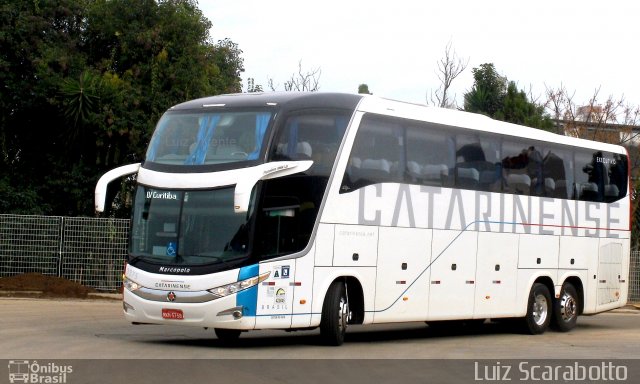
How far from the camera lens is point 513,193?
21.9 metres

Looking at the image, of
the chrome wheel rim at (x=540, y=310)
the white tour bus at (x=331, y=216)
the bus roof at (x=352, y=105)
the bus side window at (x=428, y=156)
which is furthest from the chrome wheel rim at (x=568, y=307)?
the bus side window at (x=428, y=156)

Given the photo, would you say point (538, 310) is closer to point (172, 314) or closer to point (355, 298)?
point (355, 298)

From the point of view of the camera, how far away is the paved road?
1582 centimetres

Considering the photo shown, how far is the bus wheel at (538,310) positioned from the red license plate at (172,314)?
28.9 feet

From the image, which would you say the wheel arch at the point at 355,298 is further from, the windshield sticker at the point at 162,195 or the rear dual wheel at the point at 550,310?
the rear dual wheel at the point at 550,310

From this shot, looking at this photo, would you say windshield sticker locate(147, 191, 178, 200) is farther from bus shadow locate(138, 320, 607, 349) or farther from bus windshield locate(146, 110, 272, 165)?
bus shadow locate(138, 320, 607, 349)
